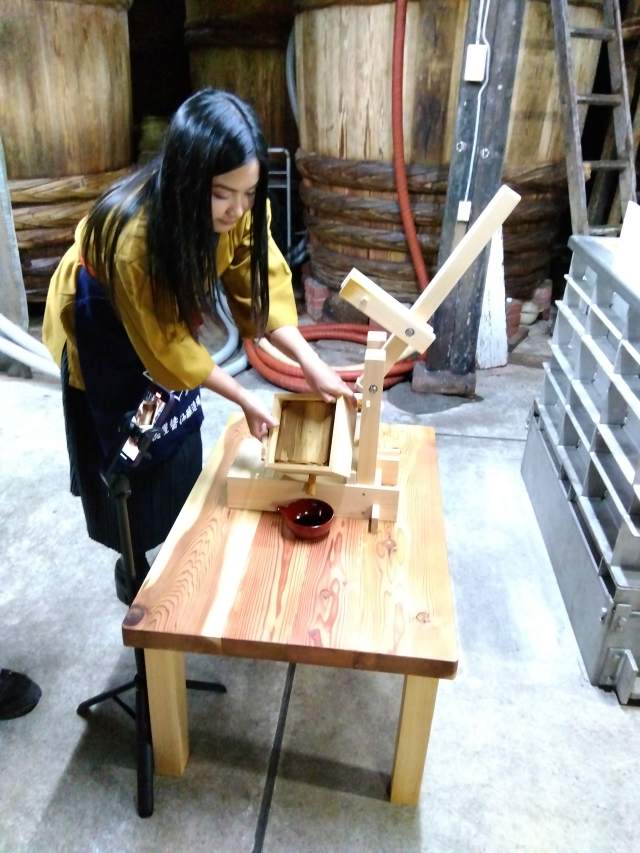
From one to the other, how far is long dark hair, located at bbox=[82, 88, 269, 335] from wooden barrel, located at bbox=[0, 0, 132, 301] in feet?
9.07

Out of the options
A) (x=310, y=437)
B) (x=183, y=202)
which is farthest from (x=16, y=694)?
(x=183, y=202)

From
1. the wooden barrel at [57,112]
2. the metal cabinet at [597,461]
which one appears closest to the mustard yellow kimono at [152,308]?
the metal cabinet at [597,461]

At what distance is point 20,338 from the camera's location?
3354mm

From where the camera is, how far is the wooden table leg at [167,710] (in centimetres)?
133

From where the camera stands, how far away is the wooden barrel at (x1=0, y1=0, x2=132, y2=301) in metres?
3.38

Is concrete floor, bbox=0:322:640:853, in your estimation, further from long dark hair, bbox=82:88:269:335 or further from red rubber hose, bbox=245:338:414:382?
red rubber hose, bbox=245:338:414:382

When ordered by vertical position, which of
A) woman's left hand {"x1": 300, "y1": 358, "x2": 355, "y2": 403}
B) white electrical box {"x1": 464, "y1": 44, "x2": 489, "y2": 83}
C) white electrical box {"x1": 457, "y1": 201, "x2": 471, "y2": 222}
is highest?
white electrical box {"x1": 464, "y1": 44, "x2": 489, "y2": 83}

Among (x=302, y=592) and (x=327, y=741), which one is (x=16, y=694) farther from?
(x=302, y=592)

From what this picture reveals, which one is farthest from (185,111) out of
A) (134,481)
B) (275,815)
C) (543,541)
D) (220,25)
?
(220,25)

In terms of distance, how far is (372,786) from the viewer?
151 cm

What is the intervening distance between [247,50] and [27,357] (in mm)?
2694

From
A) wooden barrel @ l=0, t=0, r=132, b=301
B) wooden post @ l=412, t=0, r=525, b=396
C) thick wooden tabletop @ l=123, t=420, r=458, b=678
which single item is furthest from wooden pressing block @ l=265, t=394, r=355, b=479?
wooden barrel @ l=0, t=0, r=132, b=301

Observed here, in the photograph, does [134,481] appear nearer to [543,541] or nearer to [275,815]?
[275,815]

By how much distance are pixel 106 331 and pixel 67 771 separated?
1.02 m
